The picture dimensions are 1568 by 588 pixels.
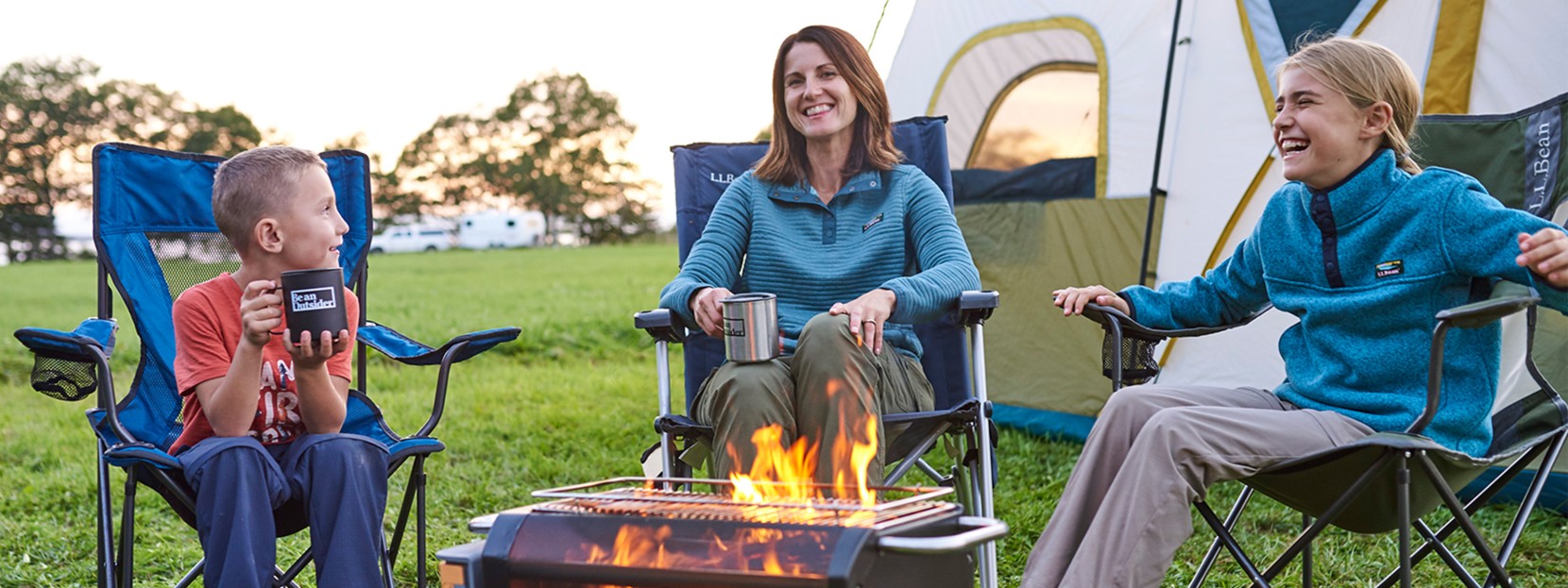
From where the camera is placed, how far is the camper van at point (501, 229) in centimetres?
3078

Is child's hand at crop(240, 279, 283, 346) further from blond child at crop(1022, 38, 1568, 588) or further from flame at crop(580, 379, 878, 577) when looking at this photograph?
blond child at crop(1022, 38, 1568, 588)

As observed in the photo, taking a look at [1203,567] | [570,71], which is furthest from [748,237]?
[570,71]

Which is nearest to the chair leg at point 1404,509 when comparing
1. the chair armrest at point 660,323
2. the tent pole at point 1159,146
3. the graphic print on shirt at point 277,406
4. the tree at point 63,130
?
the chair armrest at point 660,323

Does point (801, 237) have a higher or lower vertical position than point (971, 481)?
higher

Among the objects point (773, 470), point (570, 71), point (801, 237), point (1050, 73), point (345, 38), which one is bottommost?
point (773, 470)

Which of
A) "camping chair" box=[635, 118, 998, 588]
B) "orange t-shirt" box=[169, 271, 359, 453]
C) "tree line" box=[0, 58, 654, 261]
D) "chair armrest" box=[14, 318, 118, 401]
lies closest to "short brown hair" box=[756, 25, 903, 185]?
"camping chair" box=[635, 118, 998, 588]

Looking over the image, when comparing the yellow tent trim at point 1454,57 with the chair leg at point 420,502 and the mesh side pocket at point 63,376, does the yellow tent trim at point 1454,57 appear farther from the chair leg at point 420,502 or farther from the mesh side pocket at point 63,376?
the mesh side pocket at point 63,376

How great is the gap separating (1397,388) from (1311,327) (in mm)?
183

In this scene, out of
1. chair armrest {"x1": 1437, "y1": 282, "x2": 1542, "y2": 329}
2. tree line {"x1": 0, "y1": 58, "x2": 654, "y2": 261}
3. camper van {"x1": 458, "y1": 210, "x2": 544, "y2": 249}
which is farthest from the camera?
camper van {"x1": 458, "y1": 210, "x2": 544, "y2": 249}

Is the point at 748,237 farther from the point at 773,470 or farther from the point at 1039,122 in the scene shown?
the point at 1039,122

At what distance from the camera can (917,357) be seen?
2.51 metres

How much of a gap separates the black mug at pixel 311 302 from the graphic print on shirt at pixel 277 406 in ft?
1.13

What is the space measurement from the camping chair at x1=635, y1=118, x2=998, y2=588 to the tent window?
1368 millimetres

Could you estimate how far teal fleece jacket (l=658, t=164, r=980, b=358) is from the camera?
2529mm
